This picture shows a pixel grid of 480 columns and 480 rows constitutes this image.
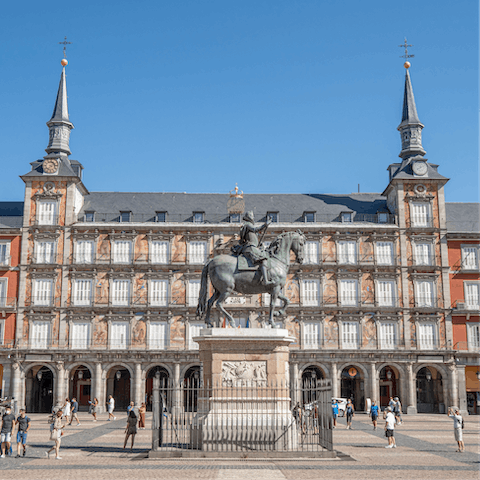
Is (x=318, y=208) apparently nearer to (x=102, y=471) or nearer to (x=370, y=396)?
(x=370, y=396)

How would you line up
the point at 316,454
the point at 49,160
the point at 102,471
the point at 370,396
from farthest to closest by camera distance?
the point at 49,160
the point at 370,396
the point at 316,454
the point at 102,471

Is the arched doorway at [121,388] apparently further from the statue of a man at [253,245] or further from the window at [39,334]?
the statue of a man at [253,245]

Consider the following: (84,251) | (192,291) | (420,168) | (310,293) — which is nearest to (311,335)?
(310,293)

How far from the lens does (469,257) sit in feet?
178

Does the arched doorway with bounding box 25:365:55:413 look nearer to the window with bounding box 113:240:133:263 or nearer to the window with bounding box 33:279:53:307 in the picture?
the window with bounding box 33:279:53:307

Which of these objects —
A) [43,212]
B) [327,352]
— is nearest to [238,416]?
[327,352]

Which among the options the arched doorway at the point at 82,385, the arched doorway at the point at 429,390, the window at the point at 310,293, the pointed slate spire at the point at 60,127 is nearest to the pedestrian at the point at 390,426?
the window at the point at 310,293

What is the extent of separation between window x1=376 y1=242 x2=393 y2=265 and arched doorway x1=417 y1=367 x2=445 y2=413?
1023 cm

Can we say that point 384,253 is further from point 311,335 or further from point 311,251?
point 311,335

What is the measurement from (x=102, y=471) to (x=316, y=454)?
19.8 ft

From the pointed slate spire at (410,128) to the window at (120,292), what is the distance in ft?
93.8

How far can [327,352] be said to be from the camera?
51.9 meters

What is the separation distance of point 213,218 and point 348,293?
1386 cm

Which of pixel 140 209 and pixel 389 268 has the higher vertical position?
pixel 140 209
